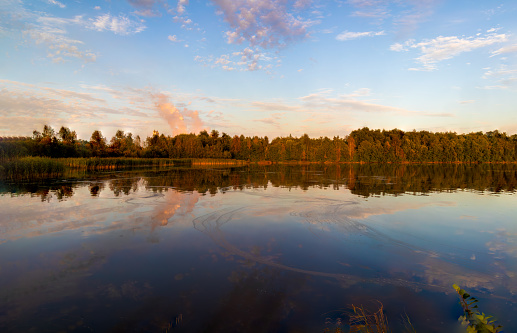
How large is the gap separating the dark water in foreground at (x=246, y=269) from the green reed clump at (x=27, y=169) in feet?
72.9

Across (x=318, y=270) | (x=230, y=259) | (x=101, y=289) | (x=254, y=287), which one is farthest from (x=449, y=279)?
(x=101, y=289)

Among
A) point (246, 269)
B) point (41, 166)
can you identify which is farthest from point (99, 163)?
point (246, 269)

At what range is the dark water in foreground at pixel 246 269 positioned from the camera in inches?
197

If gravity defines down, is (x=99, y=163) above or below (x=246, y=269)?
above

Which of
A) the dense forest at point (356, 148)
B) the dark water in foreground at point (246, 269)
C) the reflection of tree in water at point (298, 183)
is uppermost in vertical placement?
the dense forest at point (356, 148)

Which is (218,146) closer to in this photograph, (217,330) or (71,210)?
(71,210)

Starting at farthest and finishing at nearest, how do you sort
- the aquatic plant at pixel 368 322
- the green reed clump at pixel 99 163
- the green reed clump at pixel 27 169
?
the green reed clump at pixel 99 163 → the green reed clump at pixel 27 169 → the aquatic plant at pixel 368 322

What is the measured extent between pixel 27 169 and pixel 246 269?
36385mm

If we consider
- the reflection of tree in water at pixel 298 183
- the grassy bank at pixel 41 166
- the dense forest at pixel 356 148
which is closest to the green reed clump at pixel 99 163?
the grassy bank at pixel 41 166

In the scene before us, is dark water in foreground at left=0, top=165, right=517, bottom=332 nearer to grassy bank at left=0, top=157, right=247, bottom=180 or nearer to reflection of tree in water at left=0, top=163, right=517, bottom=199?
reflection of tree in water at left=0, top=163, right=517, bottom=199

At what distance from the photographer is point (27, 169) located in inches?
1254

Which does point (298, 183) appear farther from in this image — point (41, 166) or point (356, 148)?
point (356, 148)

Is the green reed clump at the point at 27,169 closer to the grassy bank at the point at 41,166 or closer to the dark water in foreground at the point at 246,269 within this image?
the grassy bank at the point at 41,166

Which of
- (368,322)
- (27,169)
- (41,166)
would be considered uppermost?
(41,166)
